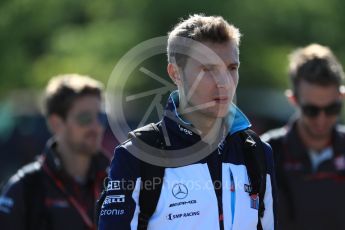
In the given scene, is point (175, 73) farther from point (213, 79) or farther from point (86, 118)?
point (86, 118)

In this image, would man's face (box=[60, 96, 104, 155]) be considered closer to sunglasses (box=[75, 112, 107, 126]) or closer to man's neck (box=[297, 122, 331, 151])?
sunglasses (box=[75, 112, 107, 126])

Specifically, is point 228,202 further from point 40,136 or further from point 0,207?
point 40,136

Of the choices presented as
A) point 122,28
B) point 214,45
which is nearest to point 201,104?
Result: point 214,45

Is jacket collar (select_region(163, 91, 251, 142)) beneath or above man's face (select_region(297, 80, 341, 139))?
beneath

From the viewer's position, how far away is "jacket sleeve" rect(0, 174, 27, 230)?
19.5 feet

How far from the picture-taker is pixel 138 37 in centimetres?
1545

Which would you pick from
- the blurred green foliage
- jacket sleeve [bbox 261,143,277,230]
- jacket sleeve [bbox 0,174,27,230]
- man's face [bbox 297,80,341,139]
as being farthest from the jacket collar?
the blurred green foliage

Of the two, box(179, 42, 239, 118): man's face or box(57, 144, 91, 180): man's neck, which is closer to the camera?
box(179, 42, 239, 118): man's face

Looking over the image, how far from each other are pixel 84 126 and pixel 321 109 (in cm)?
173

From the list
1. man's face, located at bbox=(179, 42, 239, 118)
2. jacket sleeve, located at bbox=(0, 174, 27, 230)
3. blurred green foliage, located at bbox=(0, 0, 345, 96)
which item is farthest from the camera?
blurred green foliage, located at bbox=(0, 0, 345, 96)

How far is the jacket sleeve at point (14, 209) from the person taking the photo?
595 cm

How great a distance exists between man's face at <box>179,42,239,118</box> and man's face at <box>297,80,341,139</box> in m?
2.58

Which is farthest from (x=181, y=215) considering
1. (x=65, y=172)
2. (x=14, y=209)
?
(x=65, y=172)

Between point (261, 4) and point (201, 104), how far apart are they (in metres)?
11.8
